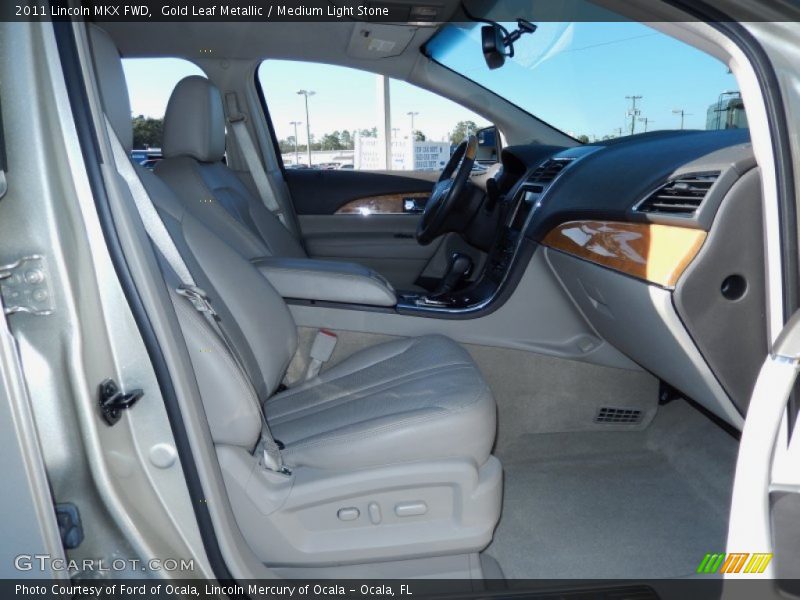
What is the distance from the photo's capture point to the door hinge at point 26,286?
0.90m

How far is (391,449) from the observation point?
1.28 m

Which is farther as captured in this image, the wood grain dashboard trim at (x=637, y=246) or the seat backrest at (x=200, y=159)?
the seat backrest at (x=200, y=159)

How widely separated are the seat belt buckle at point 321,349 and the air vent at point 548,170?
810mm

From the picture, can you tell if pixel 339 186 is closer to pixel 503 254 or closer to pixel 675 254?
pixel 503 254

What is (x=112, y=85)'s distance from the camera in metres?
1.14

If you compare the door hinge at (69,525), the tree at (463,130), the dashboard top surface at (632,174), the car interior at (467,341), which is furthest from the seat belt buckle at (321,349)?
the tree at (463,130)

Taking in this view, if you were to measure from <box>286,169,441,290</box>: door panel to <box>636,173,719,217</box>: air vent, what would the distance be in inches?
66.6

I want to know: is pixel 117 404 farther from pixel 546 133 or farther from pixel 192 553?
pixel 546 133

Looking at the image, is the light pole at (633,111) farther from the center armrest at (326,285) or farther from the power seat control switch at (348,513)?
the power seat control switch at (348,513)

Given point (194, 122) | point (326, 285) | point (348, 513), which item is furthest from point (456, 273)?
point (348, 513)

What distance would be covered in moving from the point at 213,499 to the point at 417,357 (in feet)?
2.42

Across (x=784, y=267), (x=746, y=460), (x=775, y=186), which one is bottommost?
(x=746, y=460)

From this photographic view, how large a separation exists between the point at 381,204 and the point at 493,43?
1093 mm

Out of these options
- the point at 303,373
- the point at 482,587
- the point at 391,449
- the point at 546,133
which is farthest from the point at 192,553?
the point at 546,133
